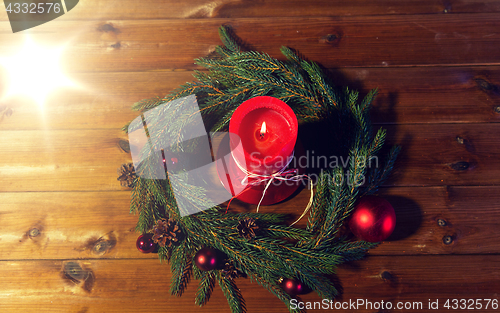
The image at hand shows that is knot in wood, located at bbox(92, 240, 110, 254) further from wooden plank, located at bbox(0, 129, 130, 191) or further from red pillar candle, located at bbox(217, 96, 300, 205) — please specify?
red pillar candle, located at bbox(217, 96, 300, 205)

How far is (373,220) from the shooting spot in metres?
0.63

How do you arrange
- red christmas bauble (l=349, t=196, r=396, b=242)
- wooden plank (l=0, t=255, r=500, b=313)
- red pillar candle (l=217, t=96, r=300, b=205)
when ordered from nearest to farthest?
red pillar candle (l=217, t=96, r=300, b=205) < red christmas bauble (l=349, t=196, r=396, b=242) < wooden plank (l=0, t=255, r=500, b=313)

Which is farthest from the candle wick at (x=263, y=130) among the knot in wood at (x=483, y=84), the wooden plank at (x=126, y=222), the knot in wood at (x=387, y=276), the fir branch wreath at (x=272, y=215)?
the knot in wood at (x=483, y=84)

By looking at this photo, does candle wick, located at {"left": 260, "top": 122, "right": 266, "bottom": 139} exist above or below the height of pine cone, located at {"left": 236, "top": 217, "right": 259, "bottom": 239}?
above

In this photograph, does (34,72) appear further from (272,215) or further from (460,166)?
(460,166)

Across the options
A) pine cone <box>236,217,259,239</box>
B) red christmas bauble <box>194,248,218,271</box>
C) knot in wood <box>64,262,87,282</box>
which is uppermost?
pine cone <box>236,217,259,239</box>

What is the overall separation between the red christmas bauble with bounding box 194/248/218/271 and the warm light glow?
672mm

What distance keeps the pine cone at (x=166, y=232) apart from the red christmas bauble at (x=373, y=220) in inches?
17.1

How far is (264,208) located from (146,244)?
0.32m

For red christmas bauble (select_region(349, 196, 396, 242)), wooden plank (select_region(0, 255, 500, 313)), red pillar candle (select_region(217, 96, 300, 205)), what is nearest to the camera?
red pillar candle (select_region(217, 96, 300, 205))

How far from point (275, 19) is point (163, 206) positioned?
67 centimetres

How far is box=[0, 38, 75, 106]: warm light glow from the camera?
861 mm

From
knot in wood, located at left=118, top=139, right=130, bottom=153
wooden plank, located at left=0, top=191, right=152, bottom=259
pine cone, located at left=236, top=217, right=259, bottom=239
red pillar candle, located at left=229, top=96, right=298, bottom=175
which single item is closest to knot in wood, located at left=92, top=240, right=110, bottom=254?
wooden plank, located at left=0, top=191, right=152, bottom=259

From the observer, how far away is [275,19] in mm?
885
